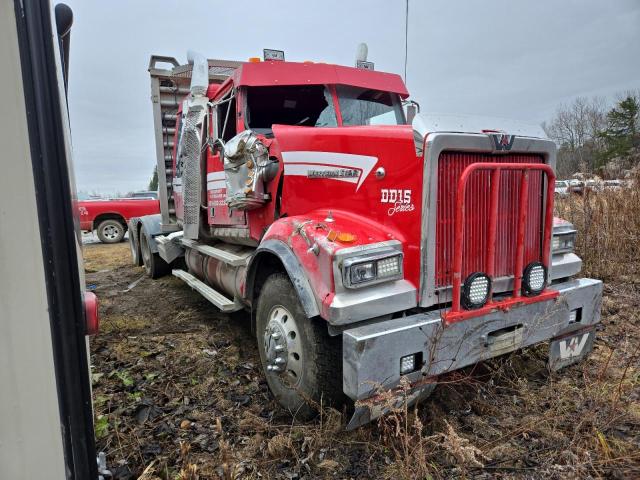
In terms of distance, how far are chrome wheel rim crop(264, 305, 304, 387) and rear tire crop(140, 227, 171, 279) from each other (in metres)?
4.92

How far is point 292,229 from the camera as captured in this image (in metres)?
2.85

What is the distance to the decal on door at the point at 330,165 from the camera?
2852mm

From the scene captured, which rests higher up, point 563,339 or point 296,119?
point 296,119

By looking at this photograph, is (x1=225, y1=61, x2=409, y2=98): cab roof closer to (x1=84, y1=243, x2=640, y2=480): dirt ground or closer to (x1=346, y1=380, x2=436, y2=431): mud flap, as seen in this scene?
(x1=84, y1=243, x2=640, y2=480): dirt ground

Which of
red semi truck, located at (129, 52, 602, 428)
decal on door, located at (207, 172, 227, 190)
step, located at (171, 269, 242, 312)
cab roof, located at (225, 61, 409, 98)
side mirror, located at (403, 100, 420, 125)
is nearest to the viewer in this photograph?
red semi truck, located at (129, 52, 602, 428)

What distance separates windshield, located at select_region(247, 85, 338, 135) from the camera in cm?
411

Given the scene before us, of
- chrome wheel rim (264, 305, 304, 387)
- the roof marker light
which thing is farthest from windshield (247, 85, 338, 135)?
chrome wheel rim (264, 305, 304, 387)

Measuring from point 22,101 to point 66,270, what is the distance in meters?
0.47

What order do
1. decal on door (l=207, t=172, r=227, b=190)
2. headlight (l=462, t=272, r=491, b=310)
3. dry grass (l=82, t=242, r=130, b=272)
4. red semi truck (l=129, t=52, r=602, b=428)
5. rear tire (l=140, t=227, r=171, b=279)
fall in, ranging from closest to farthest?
1. red semi truck (l=129, t=52, r=602, b=428)
2. headlight (l=462, t=272, r=491, b=310)
3. decal on door (l=207, t=172, r=227, b=190)
4. rear tire (l=140, t=227, r=171, b=279)
5. dry grass (l=82, t=242, r=130, b=272)

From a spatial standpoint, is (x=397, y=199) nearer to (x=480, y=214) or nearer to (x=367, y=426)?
(x=480, y=214)

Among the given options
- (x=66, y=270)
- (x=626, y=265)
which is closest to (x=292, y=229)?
(x=66, y=270)

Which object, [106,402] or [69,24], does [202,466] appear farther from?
[69,24]

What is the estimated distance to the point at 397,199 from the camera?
2607 millimetres

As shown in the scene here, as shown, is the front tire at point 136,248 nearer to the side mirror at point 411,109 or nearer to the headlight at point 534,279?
the side mirror at point 411,109
